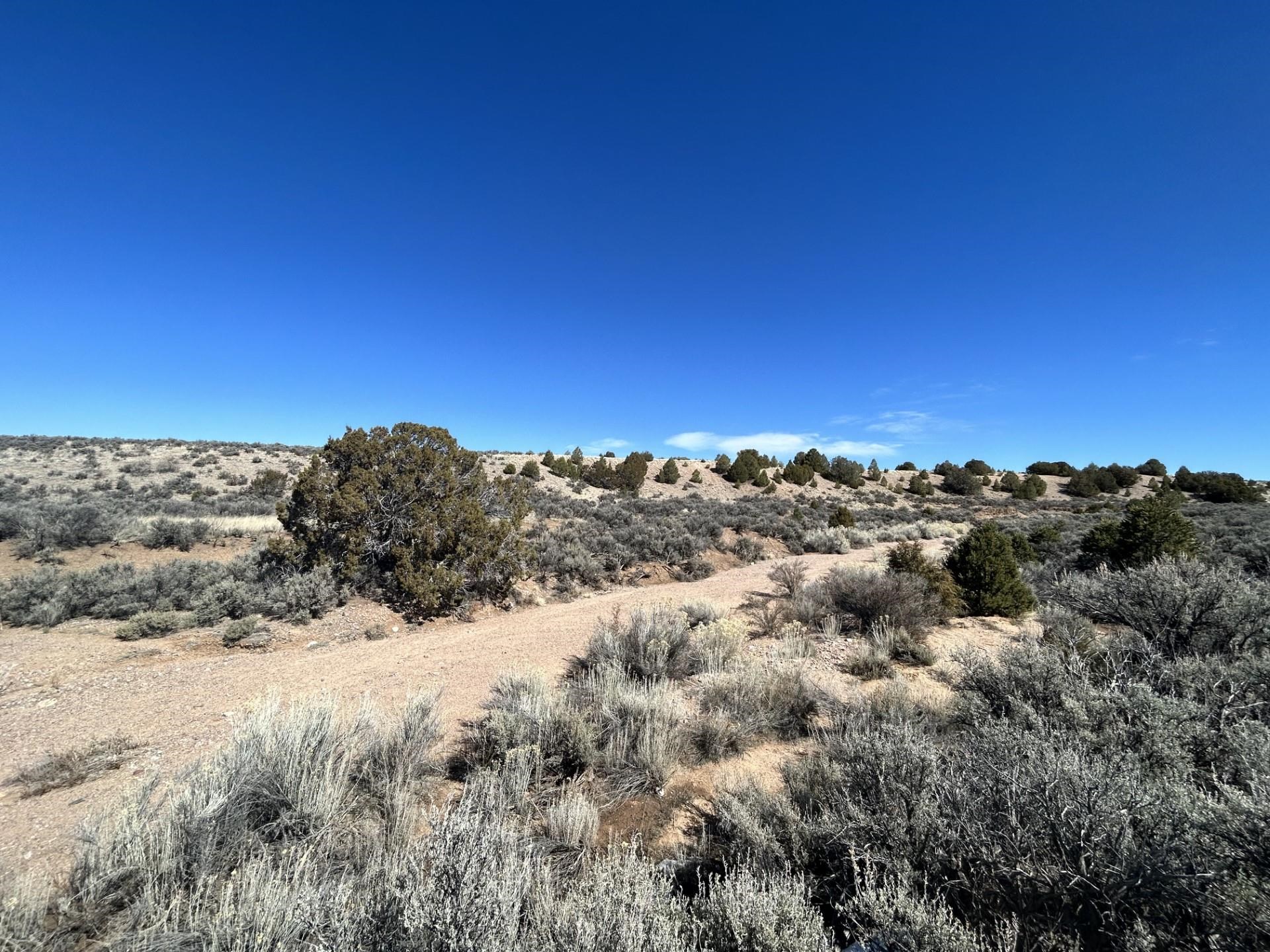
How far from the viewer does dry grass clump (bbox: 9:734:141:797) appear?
3.69 meters

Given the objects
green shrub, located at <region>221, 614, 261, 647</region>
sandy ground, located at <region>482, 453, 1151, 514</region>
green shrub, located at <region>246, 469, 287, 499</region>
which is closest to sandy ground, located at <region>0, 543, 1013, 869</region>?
green shrub, located at <region>221, 614, 261, 647</region>

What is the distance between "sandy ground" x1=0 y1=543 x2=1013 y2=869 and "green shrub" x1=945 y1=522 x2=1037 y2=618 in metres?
0.65

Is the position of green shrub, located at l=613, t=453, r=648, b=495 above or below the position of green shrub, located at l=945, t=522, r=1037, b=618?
above

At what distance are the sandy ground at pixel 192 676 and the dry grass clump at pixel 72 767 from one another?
7cm

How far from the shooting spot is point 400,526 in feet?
33.6

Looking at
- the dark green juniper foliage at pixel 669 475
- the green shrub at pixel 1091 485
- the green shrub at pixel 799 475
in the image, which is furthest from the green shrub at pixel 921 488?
the dark green juniper foliage at pixel 669 475

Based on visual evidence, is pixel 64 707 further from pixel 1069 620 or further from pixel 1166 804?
pixel 1069 620

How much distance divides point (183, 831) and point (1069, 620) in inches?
333

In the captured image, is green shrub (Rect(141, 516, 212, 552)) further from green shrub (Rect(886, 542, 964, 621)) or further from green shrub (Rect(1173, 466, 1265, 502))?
green shrub (Rect(1173, 466, 1265, 502))

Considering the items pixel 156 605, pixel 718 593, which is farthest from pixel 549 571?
pixel 156 605

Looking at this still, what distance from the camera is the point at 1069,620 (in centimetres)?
612

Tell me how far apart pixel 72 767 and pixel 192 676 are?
2.44m

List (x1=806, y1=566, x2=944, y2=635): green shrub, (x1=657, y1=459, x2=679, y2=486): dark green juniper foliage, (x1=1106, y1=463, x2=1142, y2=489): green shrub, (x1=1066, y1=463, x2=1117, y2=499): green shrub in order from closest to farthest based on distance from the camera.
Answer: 1. (x1=806, y1=566, x2=944, y2=635): green shrub
2. (x1=657, y1=459, x2=679, y2=486): dark green juniper foliage
3. (x1=1066, y1=463, x2=1117, y2=499): green shrub
4. (x1=1106, y1=463, x2=1142, y2=489): green shrub

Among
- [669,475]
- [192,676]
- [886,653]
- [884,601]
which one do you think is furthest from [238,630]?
[669,475]
